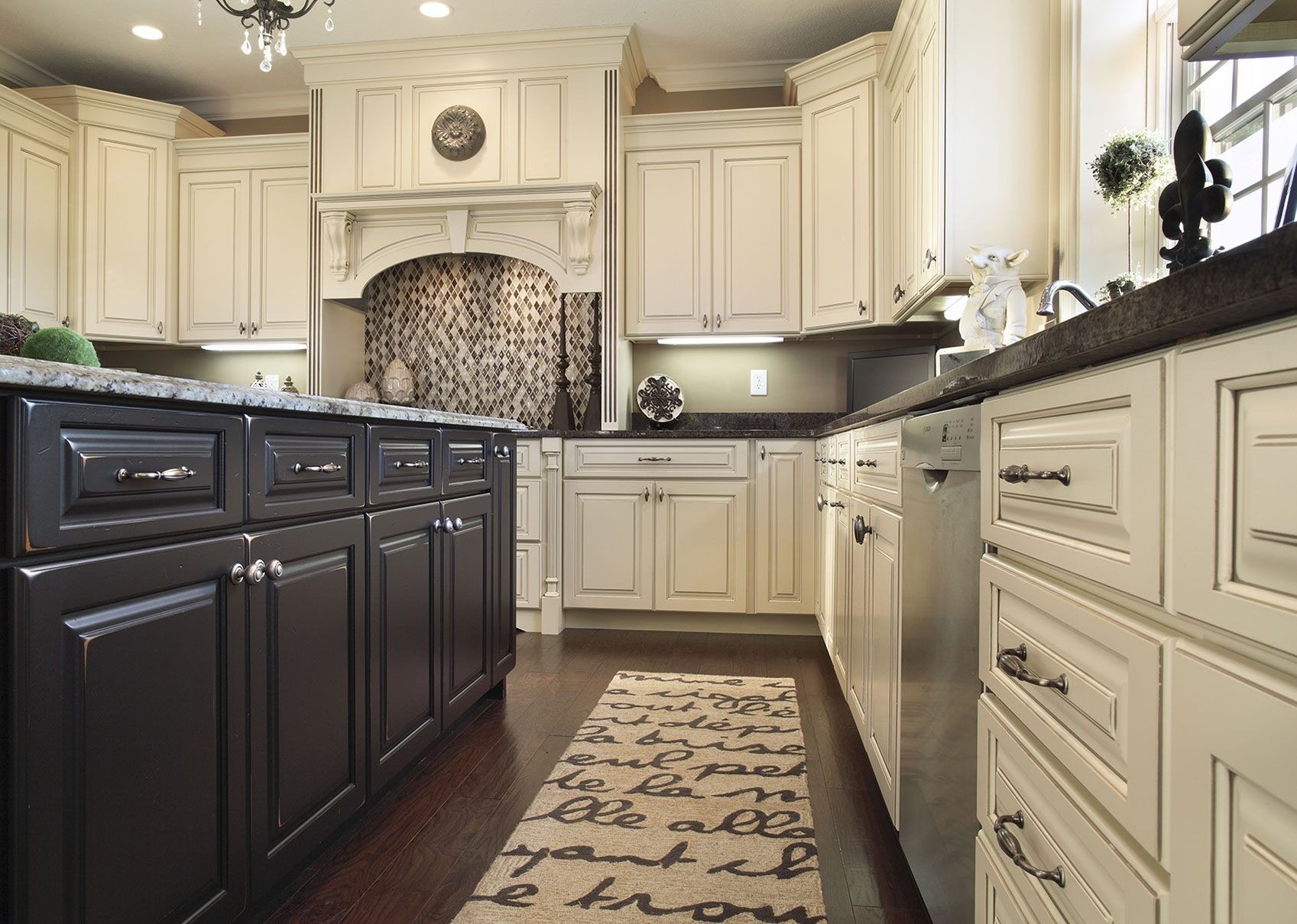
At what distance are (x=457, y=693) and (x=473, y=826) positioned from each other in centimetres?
47

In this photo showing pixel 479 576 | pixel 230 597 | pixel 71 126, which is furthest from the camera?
pixel 71 126

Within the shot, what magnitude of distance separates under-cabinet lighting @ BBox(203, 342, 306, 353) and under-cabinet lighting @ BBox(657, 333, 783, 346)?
2066mm

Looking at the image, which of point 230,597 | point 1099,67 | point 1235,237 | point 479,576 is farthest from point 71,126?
point 1235,237

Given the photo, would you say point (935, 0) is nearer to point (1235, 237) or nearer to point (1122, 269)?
point (1122, 269)

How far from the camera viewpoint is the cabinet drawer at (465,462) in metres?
1.94

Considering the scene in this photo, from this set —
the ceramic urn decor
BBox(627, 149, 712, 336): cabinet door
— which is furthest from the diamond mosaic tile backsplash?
BBox(627, 149, 712, 336): cabinet door

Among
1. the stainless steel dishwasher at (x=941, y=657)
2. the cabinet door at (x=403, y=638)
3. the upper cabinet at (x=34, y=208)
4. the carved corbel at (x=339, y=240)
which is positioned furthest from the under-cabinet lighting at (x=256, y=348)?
the stainless steel dishwasher at (x=941, y=657)

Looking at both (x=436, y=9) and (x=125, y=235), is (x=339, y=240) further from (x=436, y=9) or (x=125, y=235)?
(x=125, y=235)

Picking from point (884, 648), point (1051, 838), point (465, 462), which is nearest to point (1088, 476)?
point (1051, 838)

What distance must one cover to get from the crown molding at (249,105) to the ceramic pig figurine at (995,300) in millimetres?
4097

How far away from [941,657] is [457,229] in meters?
3.28

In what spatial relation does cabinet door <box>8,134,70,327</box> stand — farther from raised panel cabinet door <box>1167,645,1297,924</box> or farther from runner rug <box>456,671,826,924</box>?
raised panel cabinet door <box>1167,645,1297,924</box>

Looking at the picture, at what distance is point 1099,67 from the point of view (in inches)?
83.7

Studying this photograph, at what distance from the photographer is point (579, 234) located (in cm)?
356
